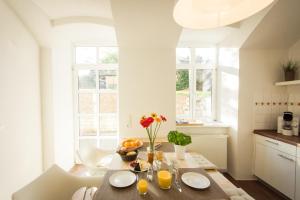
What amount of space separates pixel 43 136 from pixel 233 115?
10.0ft

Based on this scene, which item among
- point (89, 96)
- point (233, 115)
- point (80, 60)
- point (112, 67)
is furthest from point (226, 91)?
point (80, 60)

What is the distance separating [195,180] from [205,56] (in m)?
2.64

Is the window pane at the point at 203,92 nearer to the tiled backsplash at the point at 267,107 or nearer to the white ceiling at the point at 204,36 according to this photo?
the white ceiling at the point at 204,36

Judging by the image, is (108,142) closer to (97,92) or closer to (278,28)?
(97,92)

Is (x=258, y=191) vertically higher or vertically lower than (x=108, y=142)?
lower

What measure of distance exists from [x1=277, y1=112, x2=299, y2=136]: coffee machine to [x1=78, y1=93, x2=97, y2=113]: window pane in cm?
315

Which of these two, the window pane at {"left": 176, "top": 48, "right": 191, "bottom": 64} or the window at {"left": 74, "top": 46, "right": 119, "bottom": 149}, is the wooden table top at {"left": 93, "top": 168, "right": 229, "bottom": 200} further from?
the window pane at {"left": 176, "top": 48, "right": 191, "bottom": 64}

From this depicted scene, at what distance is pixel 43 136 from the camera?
8.20ft

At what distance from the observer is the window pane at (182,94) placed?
3.28 meters

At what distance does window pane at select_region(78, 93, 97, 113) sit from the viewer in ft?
10.7

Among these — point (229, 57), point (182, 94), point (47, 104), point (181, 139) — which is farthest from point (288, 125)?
point (47, 104)

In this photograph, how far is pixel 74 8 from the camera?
2.08 m

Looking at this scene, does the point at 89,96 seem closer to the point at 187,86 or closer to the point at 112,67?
the point at 112,67

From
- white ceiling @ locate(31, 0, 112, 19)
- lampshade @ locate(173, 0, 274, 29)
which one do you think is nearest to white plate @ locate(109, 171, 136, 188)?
lampshade @ locate(173, 0, 274, 29)
